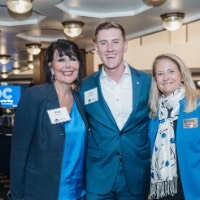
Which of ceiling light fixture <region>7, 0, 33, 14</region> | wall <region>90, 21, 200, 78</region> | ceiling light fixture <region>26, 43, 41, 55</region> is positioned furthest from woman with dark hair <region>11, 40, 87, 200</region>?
wall <region>90, 21, 200, 78</region>

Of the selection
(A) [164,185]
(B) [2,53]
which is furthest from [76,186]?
(B) [2,53]

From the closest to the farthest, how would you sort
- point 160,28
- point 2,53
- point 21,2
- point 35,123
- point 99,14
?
point 35,123
point 21,2
point 99,14
point 160,28
point 2,53

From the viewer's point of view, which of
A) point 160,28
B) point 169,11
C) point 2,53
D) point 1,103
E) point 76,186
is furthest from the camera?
point 2,53

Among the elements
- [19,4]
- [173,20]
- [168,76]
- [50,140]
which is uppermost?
[173,20]

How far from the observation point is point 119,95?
205cm

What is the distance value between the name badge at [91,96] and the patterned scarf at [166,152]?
17.0 inches

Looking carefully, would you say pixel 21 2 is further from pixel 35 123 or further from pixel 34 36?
pixel 34 36

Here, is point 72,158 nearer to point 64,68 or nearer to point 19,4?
point 64,68

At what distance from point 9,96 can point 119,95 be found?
5270 millimetres

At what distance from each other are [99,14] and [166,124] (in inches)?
130

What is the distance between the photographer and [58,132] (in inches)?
71.5

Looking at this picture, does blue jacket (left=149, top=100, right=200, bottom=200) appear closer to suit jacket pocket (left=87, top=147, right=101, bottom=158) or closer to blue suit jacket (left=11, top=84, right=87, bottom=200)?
suit jacket pocket (left=87, top=147, right=101, bottom=158)

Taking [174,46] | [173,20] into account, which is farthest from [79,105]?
[174,46]

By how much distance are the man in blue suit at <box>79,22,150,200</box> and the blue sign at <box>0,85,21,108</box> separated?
4816 millimetres
